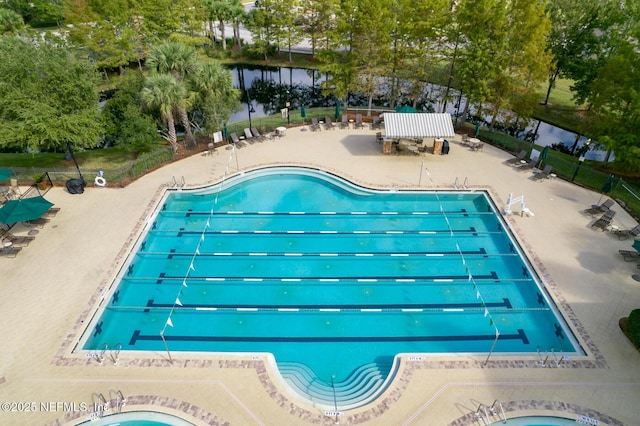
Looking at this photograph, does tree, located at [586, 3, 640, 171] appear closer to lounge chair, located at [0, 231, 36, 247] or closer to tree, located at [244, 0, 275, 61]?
lounge chair, located at [0, 231, 36, 247]

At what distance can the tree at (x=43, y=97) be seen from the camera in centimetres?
2209

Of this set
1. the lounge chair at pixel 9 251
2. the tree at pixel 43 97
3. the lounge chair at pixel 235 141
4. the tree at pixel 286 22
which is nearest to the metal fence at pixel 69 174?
the tree at pixel 43 97

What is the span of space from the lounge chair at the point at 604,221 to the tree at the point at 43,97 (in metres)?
30.5

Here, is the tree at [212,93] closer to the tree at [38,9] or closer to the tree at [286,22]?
the tree at [286,22]

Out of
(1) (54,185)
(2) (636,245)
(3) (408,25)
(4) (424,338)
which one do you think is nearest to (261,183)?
(1) (54,185)

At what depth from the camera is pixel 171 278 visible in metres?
18.6

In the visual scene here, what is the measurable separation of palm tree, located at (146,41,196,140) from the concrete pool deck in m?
9.11

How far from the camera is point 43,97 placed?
904 inches

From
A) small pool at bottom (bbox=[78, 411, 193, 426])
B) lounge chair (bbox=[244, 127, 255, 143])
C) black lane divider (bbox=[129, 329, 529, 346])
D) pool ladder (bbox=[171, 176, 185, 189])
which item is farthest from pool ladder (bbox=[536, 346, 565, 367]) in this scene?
lounge chair (bbox=[244, 127, 255, 143])

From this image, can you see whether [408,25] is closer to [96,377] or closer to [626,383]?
[626,383]

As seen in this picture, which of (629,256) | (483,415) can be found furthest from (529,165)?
(483,415)

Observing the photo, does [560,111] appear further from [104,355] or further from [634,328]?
[104,355]

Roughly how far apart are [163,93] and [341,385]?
67.7ft

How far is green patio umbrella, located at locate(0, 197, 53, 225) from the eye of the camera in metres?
19.2
